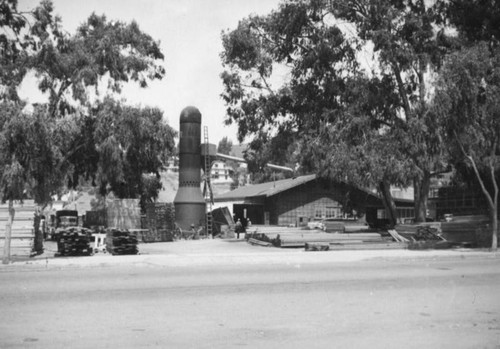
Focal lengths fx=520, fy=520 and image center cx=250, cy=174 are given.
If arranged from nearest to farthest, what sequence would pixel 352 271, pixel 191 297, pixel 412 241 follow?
pixel 191 297, pixel 352 271, pixel 412 241

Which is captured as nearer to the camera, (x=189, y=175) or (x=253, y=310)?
(x=253, y=310)

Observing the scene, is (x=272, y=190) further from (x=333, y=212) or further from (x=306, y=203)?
(x=333, y=212)

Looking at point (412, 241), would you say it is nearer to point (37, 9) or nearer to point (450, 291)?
point (450, 291)

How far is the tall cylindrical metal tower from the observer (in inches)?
1460

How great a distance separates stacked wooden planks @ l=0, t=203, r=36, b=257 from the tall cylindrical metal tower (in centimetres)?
1627

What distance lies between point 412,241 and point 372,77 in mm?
10416

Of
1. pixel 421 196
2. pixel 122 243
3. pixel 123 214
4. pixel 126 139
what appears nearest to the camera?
pixel 122 243

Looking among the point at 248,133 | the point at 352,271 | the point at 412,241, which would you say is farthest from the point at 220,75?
the point at 352,271

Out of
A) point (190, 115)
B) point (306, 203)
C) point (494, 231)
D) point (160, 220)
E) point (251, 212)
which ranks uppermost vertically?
point (190, 115)

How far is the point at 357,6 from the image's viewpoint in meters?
32.3

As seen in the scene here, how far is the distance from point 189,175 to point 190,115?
14.6 feet

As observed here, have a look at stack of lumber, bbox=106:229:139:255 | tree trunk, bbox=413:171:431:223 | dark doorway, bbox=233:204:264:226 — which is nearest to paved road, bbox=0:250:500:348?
stack of lumber, bbox=106:229:139:255

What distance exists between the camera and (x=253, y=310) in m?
9.38

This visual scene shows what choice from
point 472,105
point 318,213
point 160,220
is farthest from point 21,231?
point 318,213
